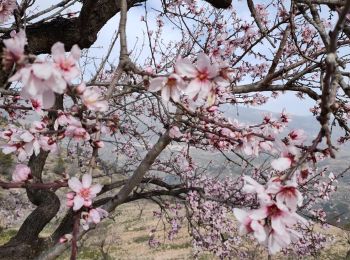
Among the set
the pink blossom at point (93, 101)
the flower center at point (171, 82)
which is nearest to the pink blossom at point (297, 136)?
the flower center at point (171, 82)

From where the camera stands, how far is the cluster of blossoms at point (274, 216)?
4.26 ft

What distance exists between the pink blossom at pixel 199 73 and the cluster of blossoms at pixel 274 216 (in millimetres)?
413

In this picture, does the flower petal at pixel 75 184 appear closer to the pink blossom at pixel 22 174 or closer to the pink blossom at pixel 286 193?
the pink blossom at pixel 22 174

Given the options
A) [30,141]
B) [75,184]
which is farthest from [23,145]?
[75,184]

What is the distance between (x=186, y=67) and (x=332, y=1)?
Result: 103cm

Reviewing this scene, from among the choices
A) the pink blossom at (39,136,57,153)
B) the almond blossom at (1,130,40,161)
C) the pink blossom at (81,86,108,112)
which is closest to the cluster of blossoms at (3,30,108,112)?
the pink blossom at (81,86,108,112)

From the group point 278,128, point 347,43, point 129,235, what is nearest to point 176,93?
point 278,128

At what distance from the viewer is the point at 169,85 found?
150 cm

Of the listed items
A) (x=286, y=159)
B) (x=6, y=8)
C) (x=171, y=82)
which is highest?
(x=6, y=8)

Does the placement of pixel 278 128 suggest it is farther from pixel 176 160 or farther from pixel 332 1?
pixel 176 160

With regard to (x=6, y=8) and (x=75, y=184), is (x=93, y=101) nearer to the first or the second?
(x=75, y=184)

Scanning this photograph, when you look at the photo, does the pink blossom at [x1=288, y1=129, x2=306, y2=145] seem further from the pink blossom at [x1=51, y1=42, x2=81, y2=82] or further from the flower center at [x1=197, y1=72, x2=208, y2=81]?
the pink blossom at [x1=51, y1=42, x2=81, y2=82]

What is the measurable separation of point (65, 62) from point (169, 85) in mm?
409

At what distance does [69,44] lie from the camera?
403cm
